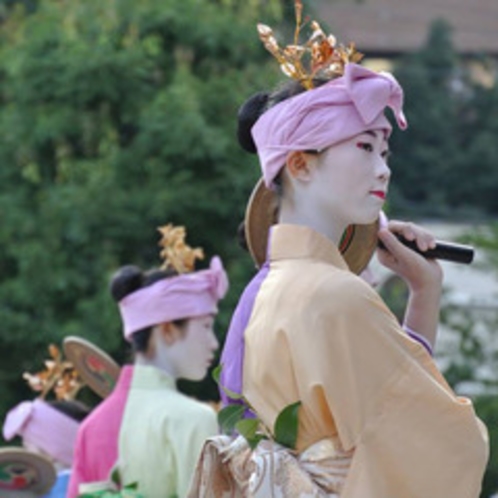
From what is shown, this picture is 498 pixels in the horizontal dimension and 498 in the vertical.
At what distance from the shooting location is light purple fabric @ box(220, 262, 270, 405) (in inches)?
136

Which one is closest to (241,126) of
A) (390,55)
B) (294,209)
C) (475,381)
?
(294,209)

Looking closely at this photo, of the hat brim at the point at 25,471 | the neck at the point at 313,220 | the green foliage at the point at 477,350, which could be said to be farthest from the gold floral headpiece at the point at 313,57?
the green foliage at the point at 477,350

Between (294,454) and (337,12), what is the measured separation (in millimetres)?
18510

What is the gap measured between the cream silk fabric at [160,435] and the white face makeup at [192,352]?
0.07 m

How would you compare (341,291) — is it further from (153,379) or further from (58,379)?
(58,379)

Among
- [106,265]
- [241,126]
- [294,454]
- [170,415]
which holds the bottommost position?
[106,265]

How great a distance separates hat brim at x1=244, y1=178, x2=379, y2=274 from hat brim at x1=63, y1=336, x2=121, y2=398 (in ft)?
7.54

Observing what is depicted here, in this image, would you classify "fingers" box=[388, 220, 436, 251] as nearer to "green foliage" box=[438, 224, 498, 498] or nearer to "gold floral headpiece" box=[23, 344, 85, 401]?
"gold floral headpiece" box=[23, 344, 85, 401]

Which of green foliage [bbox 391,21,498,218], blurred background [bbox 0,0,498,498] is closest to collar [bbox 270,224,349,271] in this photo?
blurred background [bbox 0,0,498,498]

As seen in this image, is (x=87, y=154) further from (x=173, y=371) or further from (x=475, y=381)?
(x=173, y=371)

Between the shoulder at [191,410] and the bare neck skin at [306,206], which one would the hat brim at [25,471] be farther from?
the bare neck skin at [306,206]

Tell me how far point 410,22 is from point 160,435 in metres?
17.3

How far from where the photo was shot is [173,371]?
5508mm

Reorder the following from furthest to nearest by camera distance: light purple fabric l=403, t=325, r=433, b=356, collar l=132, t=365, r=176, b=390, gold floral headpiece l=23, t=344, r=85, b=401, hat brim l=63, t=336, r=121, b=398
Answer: gold floral headpiece l=23, t=344, r=85, b=401
hat brim l=63, t=336, r=121, b=398
collar l=132, t=365, r=176, b=390
light purple fabric l=403, t=325, r=433, b=356
